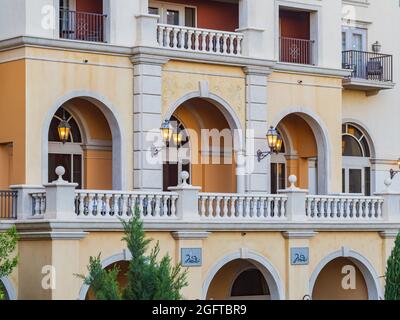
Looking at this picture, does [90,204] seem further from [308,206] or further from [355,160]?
[355,160]

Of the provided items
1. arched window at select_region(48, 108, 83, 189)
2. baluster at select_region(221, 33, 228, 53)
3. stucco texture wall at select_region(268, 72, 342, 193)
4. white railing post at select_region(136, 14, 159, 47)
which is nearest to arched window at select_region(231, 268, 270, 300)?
stucco texture wall at select_region(268, 72, 342, 193)

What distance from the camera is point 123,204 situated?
33500 mm

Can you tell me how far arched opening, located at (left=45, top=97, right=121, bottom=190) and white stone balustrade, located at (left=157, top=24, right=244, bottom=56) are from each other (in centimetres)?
248

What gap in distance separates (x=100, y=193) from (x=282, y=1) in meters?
9.48

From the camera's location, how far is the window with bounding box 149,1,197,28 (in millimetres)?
38594

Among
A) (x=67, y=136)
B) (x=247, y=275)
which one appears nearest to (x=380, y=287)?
(x=247, y=275)

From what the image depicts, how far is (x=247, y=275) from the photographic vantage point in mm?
40125

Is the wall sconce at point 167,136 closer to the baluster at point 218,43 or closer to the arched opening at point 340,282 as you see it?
the baluster at point 218,43

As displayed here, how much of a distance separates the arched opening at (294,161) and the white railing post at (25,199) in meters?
9.69

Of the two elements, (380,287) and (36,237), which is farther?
(380,287)

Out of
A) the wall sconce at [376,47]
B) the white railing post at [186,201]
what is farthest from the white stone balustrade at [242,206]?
the wall sconce at [376,47]

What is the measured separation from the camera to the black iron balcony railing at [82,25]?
3584 cm

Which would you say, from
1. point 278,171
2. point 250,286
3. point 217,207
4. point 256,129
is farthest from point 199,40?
point 250,286

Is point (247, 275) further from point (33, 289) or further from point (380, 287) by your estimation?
point (33, 289)
